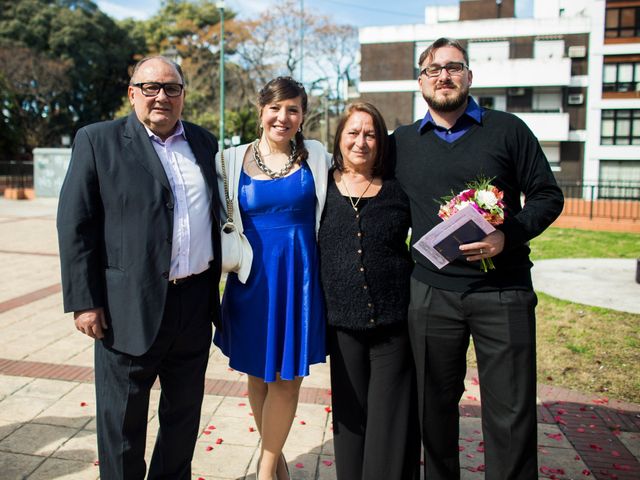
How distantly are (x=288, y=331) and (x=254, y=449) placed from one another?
117 centimetres

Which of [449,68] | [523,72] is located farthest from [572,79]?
[449,68]

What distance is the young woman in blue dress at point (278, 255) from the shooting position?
9.92 ft

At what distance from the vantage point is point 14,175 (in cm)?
2388

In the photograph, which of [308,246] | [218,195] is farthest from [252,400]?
[218,195]

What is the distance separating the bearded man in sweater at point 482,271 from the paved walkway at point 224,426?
85cm

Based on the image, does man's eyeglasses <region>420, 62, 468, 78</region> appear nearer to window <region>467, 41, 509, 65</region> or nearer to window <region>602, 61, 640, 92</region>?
window <region>467, 41, 509, 65</region>

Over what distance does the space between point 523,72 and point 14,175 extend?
→ 2587 cm

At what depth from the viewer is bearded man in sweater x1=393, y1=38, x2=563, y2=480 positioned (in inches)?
107

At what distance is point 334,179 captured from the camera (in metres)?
3.13

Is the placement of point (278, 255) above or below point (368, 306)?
above

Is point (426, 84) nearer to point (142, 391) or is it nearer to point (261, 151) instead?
point (261, 151)

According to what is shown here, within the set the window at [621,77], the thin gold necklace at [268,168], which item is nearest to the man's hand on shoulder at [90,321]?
the thin gold necklace at [268,168]

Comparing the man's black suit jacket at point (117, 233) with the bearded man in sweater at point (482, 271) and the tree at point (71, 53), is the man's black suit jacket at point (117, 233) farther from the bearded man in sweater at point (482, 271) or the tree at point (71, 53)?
the tree at point (71, 53)

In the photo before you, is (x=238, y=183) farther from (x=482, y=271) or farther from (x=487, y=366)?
(x=487, y=366)
